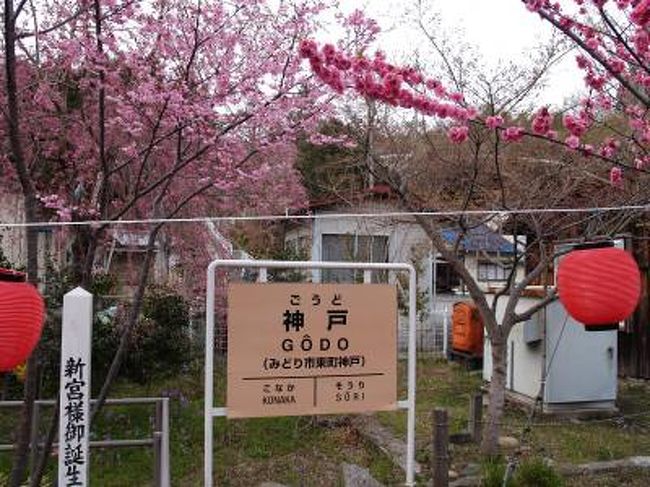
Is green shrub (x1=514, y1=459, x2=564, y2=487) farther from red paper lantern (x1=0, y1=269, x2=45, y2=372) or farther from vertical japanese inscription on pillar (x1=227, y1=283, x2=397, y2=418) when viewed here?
red paper lantern (x1=0, y1=269, x2=45, y2=372)

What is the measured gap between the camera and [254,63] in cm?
591

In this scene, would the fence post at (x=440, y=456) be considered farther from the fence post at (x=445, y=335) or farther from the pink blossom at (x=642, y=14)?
the fence post at (x=445, y=335)

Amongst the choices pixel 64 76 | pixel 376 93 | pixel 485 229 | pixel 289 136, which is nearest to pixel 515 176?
pixel 485 229

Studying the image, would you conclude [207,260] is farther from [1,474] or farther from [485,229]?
[1,474]

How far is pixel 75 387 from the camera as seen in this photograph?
12.9 ft

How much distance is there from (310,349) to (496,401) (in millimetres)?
3294

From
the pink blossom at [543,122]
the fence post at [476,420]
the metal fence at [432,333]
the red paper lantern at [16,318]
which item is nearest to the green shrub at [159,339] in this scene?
the fence post at [476,420]

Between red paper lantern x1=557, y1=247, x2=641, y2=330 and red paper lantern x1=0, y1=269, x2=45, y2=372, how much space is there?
293cm

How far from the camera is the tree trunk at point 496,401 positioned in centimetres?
708

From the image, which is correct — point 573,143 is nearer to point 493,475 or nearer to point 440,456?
point 440,456

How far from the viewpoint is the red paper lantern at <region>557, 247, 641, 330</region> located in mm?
4195

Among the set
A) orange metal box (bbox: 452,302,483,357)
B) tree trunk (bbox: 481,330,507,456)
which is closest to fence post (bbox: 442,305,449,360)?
orange metal box (bbox: 452,302,483,357)

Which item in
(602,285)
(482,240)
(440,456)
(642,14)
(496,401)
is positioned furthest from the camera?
(482,240)

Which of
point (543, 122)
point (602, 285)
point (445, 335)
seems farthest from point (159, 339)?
point (602, 285)
